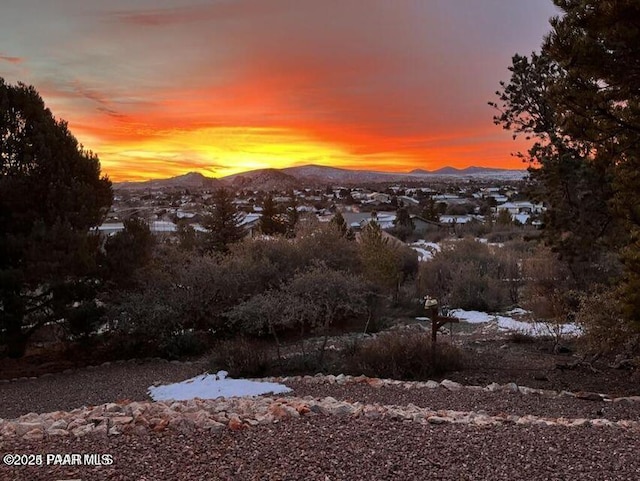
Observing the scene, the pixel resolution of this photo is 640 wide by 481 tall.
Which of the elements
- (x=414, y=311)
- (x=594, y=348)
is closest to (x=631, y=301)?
(x=594, y=348)

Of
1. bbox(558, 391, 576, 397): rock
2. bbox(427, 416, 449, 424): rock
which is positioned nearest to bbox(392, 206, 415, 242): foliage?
bbox(558, 391, 576, 397): rock

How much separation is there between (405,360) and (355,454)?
631 cm

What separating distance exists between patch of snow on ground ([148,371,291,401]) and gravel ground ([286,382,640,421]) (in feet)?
3.09

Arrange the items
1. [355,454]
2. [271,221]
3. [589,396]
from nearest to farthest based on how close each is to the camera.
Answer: [355,454], [589,396], [271,221]

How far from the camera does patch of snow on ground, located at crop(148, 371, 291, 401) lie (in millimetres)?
10070

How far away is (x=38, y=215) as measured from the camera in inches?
577

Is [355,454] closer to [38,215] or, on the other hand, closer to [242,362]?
[242,362]

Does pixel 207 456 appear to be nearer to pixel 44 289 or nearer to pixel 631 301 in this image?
pixel 631 301

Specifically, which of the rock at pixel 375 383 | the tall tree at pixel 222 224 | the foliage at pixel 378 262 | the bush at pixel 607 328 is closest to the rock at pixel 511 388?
the rock at pixel 375 383

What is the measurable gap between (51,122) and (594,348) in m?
14.1

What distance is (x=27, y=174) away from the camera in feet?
48.1

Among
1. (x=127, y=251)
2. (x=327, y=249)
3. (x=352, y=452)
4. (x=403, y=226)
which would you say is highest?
(x=127, y=251)

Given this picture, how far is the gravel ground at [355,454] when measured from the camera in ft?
14.9

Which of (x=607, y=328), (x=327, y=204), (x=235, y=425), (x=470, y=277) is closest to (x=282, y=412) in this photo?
(x=235, y=425)
